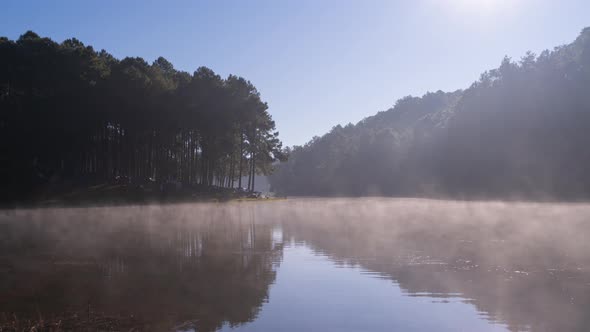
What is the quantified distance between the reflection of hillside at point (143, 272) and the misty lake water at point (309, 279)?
4cm

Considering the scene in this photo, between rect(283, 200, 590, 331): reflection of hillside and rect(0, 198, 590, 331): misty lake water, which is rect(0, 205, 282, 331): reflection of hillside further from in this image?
rect(283, 200, 590, 331): reflection of hillside

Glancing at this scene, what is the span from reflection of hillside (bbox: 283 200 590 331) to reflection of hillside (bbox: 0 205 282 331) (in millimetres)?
3431

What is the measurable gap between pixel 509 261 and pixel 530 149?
6562 cm

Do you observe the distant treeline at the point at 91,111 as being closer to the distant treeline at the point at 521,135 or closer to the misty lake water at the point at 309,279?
the misty lake water at the point at 309,279

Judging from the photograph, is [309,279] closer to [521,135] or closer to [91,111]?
[91,111]

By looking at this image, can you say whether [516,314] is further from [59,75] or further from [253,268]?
[59,75]

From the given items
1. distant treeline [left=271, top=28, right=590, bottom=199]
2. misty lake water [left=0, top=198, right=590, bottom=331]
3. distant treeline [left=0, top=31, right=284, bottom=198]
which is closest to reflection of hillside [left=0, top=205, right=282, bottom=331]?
misty lake water [left=0, top=198, right=590, bottom=331]

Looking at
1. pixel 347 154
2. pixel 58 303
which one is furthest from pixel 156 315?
pixel 347 154

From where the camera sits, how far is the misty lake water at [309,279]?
34.6 ft

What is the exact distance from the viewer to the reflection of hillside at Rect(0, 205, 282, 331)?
11352 mm

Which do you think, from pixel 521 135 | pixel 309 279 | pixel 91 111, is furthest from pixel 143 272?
pixel 521 135

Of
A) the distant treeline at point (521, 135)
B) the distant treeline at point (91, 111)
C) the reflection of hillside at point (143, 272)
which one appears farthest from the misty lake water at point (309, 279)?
the distant treeline at point (521, 135)

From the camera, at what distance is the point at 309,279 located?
48.3 ft

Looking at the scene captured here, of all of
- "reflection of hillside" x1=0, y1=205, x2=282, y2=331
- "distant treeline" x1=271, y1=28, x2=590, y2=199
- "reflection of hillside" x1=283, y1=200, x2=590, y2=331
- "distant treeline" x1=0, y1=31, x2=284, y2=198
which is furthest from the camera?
"distant treeline" x1=271, y1=28, x2=590, y2=199
